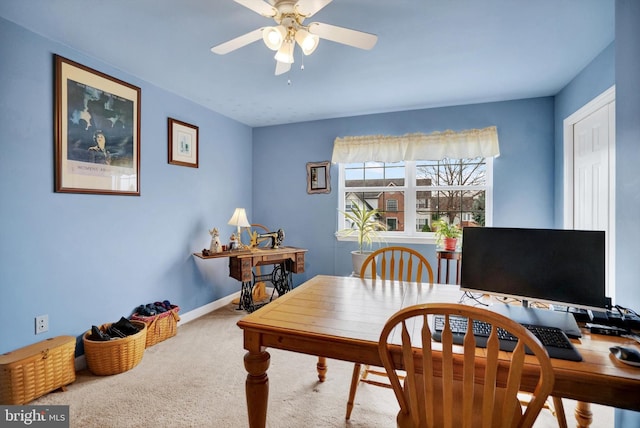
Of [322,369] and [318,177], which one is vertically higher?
[318,177]

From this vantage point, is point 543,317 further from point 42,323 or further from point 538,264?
point 42,323

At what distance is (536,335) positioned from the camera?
3.64 feet

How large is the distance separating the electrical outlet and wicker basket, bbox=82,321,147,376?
0.26m

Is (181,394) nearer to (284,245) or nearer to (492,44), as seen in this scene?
(284,245)

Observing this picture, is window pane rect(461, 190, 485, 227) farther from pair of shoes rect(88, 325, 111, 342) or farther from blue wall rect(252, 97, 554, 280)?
pair of shoes rect(88, 325, 111, 342)

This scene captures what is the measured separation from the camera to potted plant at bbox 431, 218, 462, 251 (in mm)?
3160

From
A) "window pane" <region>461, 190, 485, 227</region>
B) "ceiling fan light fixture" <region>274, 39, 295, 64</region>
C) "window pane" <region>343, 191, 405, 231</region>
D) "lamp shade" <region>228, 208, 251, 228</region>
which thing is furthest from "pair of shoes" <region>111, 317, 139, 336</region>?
"window pane" <region>461, 190, 485, 227</region>

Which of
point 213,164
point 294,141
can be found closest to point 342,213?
point 294,141

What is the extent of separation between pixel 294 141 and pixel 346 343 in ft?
11.3

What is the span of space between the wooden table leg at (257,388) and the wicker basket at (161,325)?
5.55 ft

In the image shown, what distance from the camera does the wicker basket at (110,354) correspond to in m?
2.14

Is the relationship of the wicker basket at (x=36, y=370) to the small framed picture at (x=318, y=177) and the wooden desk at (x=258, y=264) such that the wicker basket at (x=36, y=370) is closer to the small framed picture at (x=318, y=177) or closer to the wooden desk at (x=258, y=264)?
the wooden desk at (x=258, y=264)

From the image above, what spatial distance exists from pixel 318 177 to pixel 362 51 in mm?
1998

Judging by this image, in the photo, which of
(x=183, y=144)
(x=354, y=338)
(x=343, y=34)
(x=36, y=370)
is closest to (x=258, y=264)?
(x=183, y=144)
